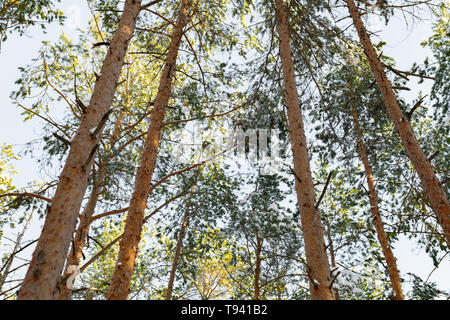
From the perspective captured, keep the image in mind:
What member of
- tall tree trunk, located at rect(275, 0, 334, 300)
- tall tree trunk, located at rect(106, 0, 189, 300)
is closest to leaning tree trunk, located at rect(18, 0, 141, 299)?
tall tree trunk, located at rect(106, 0, 189, 300)

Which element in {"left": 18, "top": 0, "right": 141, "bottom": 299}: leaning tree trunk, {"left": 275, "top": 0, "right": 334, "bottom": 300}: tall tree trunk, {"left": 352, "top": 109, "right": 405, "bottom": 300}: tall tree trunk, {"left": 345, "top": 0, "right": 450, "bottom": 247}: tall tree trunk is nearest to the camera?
{"left": 18, "top": 0, "right": 141, "bottom": 299}: leaning tree trunk

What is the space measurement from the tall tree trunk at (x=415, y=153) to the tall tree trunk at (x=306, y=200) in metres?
1.55

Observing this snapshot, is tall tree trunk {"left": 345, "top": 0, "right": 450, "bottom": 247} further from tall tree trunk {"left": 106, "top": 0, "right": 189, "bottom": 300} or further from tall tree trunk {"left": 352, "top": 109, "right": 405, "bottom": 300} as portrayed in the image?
tall tree trunk {"left": 106, "top": 0, "right": 189, "bottom": 300}

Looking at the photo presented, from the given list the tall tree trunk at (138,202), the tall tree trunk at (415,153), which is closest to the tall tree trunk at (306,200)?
the tall tree trunk at (415,153)

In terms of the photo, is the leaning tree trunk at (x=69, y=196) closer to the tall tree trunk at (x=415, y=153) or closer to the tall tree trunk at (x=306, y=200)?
the tall tree trunk at (x=306, y=200)

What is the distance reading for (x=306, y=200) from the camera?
4.17 metres

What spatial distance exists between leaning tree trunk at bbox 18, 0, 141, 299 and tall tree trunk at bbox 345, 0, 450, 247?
447 cm

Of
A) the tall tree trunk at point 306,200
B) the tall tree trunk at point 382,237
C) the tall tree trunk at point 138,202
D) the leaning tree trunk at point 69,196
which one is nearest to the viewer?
the leaning tree trunk at point 69,196

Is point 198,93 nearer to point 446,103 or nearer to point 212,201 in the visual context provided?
point 212,201

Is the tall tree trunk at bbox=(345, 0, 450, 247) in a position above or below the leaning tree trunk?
above

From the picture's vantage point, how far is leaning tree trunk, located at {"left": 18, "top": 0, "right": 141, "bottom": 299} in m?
2.00

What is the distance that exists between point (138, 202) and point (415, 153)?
176 inches

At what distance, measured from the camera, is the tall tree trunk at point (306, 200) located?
345 cm

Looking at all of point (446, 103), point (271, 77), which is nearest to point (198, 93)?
point (271, 77)
